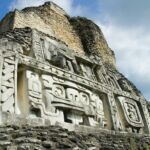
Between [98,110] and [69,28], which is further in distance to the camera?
[69,28]

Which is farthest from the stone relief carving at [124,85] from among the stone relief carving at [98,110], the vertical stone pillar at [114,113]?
the stone relief carving at [98,110]

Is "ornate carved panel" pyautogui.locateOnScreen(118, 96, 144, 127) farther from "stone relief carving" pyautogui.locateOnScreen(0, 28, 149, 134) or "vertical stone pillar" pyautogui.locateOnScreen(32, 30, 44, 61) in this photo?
"vertical stone pillar" pyautogui.locateOnScreen(32, 30, 44, 61)

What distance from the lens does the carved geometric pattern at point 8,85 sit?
5441 mm

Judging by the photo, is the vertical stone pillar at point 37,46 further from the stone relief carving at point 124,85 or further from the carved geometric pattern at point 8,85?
the stone relief carving at point 124,85

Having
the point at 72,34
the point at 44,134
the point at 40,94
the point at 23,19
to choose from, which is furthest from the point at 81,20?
the point at 44,134

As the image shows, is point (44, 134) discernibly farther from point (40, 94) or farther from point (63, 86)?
point (63, 86)

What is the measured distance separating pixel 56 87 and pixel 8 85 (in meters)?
1.28

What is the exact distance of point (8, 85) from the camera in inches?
222

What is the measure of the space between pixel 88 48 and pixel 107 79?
2.92m

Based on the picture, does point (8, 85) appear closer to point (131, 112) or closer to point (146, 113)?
point (131, 112)

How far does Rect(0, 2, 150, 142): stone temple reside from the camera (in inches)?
229

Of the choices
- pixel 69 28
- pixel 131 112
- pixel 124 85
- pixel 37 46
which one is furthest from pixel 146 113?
pixel 69 28

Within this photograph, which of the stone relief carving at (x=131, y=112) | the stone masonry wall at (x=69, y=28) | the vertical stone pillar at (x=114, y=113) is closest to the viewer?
the vertical stone pillar at (x=114, y=113)

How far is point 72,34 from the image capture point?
1180 cm
